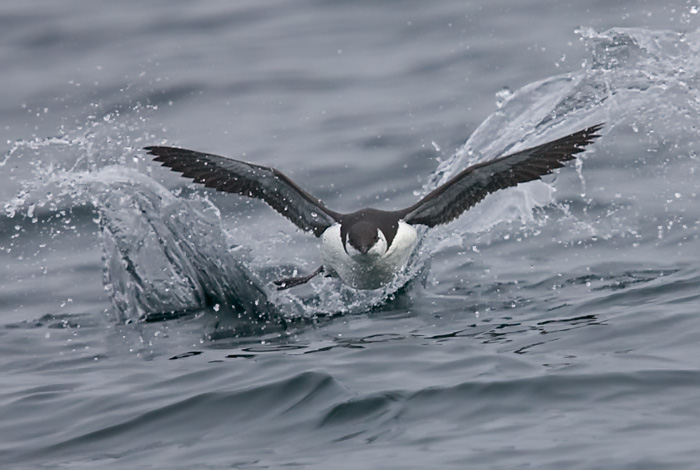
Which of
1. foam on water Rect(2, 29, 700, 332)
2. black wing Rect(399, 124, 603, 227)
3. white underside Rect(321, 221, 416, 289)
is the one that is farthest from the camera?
foam on water Rect(2, 29, 700, 332)

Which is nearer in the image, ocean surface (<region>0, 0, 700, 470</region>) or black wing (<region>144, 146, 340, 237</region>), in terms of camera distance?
ocean surface (<region>0, 0, 700, 470</region>)

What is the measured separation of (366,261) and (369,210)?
603 millimetres

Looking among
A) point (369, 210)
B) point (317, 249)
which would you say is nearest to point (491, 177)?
point (369, 210)

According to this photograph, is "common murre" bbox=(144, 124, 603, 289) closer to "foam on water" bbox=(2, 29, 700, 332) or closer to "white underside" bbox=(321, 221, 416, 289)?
"white underside" bbox=(321, 221, 416, 289)

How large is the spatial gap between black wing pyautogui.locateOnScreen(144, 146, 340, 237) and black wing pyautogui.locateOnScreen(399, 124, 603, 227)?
2.55 ft

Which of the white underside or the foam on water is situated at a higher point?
the foam on water

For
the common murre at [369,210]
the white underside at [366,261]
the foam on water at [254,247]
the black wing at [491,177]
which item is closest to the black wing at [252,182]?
the common murre at [369,210]

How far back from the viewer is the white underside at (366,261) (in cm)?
881

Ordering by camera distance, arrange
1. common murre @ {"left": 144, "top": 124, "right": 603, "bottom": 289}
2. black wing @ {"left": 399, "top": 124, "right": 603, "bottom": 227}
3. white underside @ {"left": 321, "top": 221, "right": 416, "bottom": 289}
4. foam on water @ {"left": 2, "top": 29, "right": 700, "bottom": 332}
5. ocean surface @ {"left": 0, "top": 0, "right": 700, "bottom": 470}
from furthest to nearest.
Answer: foam on water @ {"left": 2, "top": 29, "right": 700, "bottom": 332} < white underside @ {"left": 321, "top": 221, "right": 416, "bottom": 289} < common murre @ {"left": 144, "top": 124, "right": 603, "bottom": 289} < black wing @ {"left": 399, "top": 124, "right": 603, "bottom": 227} < ocean surface @ {"left": 0, "top": 0, "right": 700, "bottom": 470}

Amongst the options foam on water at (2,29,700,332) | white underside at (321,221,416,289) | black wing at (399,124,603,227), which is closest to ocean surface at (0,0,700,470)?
foam on water at (2,29,700,332)

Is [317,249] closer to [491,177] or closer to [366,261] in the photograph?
[366,261]

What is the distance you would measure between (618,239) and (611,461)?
4.89 meters

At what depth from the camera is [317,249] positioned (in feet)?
34.8

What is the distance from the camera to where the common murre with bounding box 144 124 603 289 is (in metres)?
8.55
